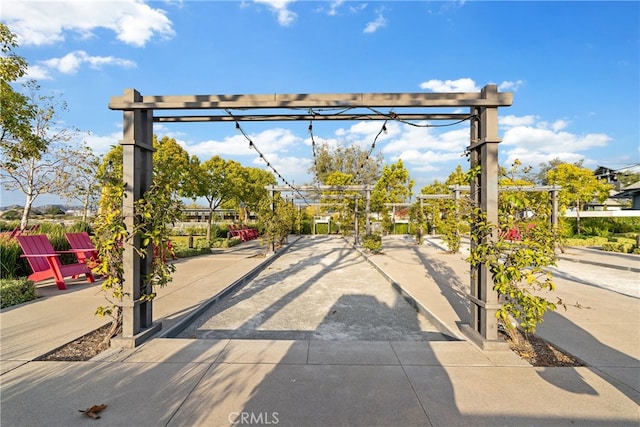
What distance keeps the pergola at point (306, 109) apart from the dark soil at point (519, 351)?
24 cm

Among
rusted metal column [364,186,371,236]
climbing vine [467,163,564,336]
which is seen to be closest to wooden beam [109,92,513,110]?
climbing vine [467,163,564,336]

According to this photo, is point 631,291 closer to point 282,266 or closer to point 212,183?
point 282,266

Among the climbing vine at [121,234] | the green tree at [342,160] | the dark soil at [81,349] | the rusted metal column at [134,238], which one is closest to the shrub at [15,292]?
the dark soil at [81,349]

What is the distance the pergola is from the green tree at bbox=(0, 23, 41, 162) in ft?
16.6

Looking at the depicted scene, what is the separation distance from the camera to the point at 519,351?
10.0 feet

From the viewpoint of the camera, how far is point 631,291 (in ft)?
19.4

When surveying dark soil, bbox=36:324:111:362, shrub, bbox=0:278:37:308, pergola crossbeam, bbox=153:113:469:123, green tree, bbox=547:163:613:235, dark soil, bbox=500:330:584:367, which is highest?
green tree, bbox=547:163:613:235

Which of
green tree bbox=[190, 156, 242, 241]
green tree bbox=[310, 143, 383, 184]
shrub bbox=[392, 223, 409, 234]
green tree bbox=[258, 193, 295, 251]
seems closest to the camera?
green tree bbox=[258, 193, 295, 251]

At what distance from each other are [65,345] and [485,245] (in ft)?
14.5

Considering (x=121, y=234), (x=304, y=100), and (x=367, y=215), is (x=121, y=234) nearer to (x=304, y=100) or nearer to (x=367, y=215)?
(x=304, y=100)

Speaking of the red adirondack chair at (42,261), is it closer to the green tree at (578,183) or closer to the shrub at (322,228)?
the shrub at (322,228)

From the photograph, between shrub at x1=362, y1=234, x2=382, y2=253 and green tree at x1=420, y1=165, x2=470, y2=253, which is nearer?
green tree at x1=420, y1=165, x2=470, y2=253

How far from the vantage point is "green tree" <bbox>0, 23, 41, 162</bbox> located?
6145 mm

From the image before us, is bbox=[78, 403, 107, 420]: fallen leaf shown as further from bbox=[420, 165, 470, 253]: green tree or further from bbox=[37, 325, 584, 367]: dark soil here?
bbox=[420, 165, 470, 253]: green tree
